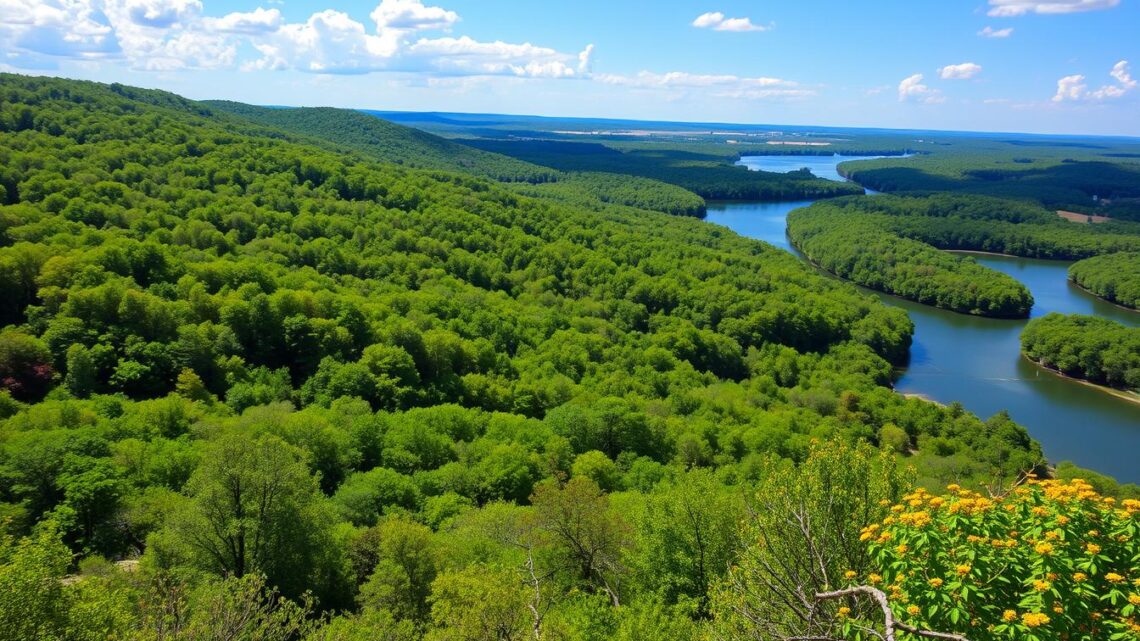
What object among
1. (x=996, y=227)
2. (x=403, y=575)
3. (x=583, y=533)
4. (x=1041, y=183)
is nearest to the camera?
(x=403, y=575)

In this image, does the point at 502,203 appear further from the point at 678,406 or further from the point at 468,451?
the point at 468,451

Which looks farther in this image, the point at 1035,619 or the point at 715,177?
the point at 715,177

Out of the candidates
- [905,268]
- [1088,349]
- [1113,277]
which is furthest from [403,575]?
[1113,277]

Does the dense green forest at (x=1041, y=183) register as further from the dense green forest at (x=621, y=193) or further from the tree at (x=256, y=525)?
the tree at (x=256, y=525)

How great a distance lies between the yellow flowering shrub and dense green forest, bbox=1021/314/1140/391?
54739mm

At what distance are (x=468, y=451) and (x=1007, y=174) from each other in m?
207

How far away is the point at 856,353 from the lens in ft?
165

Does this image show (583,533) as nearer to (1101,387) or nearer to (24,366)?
(24,366)

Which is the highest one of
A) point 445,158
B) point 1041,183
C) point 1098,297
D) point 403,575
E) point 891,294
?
point 1041,183

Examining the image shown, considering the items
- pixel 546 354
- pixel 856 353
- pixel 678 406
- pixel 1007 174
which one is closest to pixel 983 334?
pixel 856 353

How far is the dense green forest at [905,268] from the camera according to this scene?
2625 inches

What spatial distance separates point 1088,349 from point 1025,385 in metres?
5.43

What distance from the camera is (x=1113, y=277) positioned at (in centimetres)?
7331

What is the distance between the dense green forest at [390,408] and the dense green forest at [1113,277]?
118 ft
